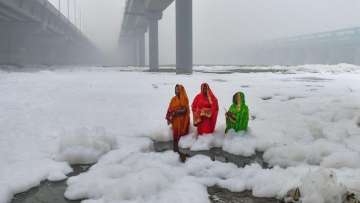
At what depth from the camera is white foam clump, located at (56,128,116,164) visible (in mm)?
5988

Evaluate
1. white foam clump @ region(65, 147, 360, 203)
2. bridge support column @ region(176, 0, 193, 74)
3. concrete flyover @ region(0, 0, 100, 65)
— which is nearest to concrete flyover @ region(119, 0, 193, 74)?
bridge support column @ region(176, 0, 193, 74)

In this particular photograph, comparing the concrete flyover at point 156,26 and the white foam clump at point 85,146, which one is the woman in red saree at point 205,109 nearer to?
the white foam clump at point 85,146

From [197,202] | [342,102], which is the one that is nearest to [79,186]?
[197,202]

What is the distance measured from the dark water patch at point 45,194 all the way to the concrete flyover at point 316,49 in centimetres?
5929

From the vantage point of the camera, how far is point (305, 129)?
778cm

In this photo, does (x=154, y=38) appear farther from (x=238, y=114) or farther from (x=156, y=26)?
(x=238, y=114)

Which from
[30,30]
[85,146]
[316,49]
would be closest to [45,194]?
[85,146]

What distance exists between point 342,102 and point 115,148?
21.9 feet

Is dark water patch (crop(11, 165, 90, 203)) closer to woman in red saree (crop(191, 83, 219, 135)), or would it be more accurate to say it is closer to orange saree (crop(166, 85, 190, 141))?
orange saree (crop(166, 85, 190, 141))

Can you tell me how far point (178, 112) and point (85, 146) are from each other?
1.77m

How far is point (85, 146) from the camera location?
6.27 m

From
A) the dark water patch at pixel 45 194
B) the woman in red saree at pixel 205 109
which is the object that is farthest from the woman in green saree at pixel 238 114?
the dark water patch at pixel 45 194

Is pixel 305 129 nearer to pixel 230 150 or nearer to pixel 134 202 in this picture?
pixel 230 150

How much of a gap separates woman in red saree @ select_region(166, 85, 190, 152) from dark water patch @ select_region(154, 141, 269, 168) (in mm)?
284
